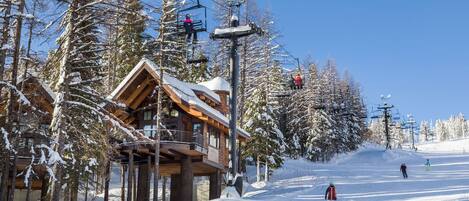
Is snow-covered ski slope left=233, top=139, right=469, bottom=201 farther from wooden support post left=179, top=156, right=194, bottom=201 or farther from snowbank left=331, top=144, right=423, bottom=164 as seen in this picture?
snowbank left=331, top=144, right=423, bottom=164

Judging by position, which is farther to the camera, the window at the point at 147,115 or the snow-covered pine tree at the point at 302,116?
the snow-covered pine tree at the point at 302,116

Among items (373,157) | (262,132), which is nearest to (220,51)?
(262,132)

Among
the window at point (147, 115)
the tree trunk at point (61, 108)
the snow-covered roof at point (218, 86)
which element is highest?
the snow-covered roof at point (218, 86)

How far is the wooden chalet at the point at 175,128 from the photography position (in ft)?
105

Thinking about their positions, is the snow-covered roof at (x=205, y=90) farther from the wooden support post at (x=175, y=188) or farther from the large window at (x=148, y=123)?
the wooden support post at (x=175, y=188)

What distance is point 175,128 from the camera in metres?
34.0

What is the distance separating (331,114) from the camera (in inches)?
3157

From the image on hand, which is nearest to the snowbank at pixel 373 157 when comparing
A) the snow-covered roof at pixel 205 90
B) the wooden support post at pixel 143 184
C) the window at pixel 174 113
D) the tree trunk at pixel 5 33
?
the snow-covered roof at pixel 205 90

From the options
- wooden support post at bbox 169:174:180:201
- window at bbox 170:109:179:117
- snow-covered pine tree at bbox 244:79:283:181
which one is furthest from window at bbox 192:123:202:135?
snow-covered pine tree at bbox 244:79:283:181

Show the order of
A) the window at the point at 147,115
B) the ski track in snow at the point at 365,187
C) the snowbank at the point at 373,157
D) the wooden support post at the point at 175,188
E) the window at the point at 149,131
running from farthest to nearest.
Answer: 1. the snowbank at the point at 373,157
2. the wooden support post at the point at 175,188
3. the window at the point at 147,115
4. the window at the point at 149,131
5. the ski track in snow at the point at 365,187

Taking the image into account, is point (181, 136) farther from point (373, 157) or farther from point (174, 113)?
point (373, 157)

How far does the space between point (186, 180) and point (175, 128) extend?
333 cm

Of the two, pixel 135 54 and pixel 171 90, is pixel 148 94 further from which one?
pixel 135 54

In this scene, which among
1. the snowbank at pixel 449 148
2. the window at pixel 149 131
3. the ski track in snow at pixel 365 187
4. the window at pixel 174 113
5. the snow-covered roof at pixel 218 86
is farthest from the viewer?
the snowbank at pixel 449 148
